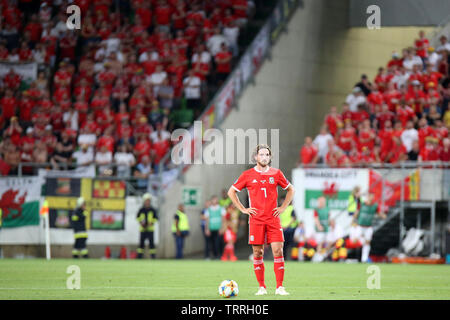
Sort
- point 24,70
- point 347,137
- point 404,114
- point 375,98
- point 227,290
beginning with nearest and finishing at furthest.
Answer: point 227,290 < point 404,114 < point 347,137 < point 375,98 < point 24,70

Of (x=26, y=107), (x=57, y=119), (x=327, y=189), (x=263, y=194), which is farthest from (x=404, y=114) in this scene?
(x=263, y=194)

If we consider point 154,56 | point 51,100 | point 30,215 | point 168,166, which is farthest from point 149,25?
point 30,215

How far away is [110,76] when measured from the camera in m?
34.4

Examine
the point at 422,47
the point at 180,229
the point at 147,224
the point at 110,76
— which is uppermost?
the point at 422,47

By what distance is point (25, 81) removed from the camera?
3506 centimetres

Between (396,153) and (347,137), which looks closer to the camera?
(396,153)

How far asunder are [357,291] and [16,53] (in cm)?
2376

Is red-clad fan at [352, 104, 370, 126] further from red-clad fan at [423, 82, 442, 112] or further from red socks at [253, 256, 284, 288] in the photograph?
red socks at [253, 256, 284, 288]

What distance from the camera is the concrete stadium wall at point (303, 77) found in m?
32.4

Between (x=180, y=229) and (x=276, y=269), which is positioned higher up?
(x=276, y=269)

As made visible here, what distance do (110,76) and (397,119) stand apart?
10.8 m

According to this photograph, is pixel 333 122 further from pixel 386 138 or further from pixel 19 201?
pixel 19 201
